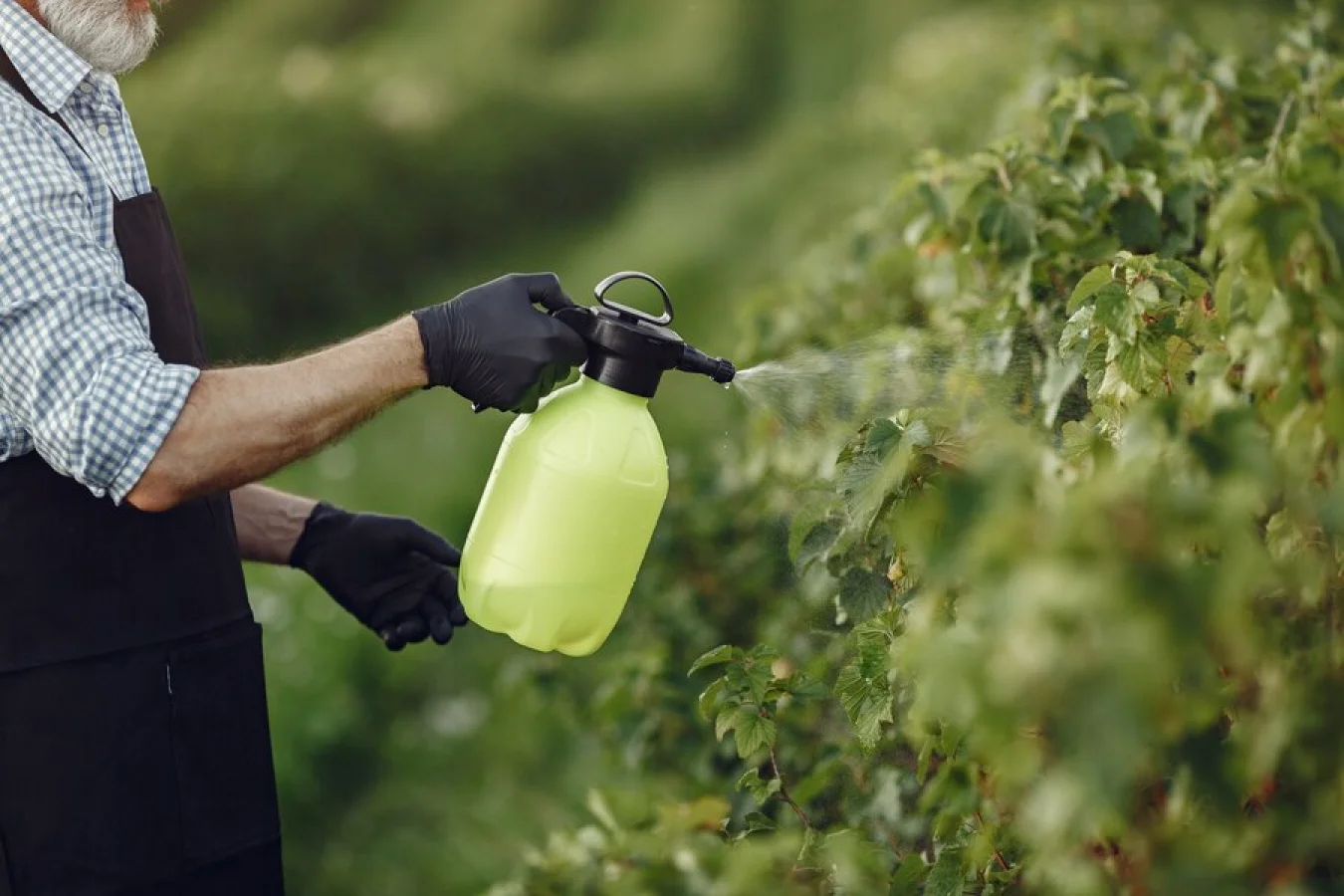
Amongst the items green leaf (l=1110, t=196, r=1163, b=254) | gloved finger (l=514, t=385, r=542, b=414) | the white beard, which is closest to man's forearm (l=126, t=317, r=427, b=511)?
gloved finger (l=514, t=385, r=542, b=414)

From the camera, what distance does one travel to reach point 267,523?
8.68ft

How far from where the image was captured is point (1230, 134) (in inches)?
115

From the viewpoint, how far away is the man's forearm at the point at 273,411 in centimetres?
186

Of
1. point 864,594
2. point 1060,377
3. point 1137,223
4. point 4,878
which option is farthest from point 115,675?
point 1137,223

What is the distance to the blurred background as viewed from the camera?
12.7 ft

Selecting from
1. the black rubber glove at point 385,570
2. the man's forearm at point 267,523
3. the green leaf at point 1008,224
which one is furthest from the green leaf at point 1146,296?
the man's forearm at point 267,523

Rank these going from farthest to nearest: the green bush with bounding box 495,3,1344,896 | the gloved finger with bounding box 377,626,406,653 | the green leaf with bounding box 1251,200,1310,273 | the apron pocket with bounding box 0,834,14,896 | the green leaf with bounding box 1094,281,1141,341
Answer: the gloved finger with bounding box 377,626,406,653
the apron pocket with bounding box 0,834,14,896
the green leaf with bounding box 1094,281,1141,341
the green leaf with bounding box 1251,200,1310,273
the green bush with bounding box 495,3,1344,896

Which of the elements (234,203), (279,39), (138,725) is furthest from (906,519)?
(279,39)

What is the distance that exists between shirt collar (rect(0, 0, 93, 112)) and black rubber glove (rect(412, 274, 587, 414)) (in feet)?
1.87

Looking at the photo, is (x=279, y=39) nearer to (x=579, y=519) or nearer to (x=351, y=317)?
(x=351, y=317)

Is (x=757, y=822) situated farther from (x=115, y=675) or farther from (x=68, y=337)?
Result: (x=68, y=337)

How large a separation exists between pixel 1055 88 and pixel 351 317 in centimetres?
600

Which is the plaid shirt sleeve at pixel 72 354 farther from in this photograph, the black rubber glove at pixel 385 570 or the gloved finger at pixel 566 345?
the black rubber glove at pixel 385 570

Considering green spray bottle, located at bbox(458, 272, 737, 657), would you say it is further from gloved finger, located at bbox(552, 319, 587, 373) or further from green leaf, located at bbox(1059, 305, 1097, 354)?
green leaf, located at bbox(1059, 305, 1097, 354)
